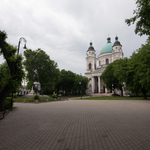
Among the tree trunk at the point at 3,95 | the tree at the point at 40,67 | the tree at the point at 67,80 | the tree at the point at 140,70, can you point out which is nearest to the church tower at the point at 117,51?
the tree at the point at 67,80

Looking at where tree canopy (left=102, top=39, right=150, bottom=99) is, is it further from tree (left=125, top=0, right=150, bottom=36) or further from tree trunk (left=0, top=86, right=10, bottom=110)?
tree trunk (left=0, top=86, right=10, bottom=110)

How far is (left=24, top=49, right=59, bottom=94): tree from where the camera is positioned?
35.8 meters

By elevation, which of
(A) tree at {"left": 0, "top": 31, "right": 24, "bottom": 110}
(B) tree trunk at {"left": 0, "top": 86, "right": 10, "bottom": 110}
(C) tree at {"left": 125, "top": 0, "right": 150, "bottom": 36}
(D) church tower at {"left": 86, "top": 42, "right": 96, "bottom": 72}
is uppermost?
(D) church tower at {"left": 86, "top": 42, "right": 96, "bottom": 72}

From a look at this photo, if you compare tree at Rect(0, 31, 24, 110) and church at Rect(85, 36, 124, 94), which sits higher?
church at Rect(85, 36, 124, 94)

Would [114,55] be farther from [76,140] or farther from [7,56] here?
[76,140]

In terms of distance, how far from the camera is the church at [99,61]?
62.7 metres

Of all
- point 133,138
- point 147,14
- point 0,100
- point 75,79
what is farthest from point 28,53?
point 133,138

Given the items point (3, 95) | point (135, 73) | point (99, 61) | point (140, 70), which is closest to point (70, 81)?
point (99, 61)

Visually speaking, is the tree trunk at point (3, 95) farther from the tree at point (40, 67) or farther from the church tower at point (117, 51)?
the church tower at point (117, 51)

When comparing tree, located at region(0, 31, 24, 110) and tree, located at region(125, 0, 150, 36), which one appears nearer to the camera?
tree, located at region(125, 0, 150, 36)

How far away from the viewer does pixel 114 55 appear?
63406 millimetres

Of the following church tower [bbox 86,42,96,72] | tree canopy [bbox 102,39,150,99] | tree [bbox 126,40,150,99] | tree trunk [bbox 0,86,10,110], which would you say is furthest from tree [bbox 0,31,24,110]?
church tower [bbox 86,42,96,72]

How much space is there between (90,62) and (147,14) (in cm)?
6292

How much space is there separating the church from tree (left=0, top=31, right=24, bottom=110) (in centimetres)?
5259
